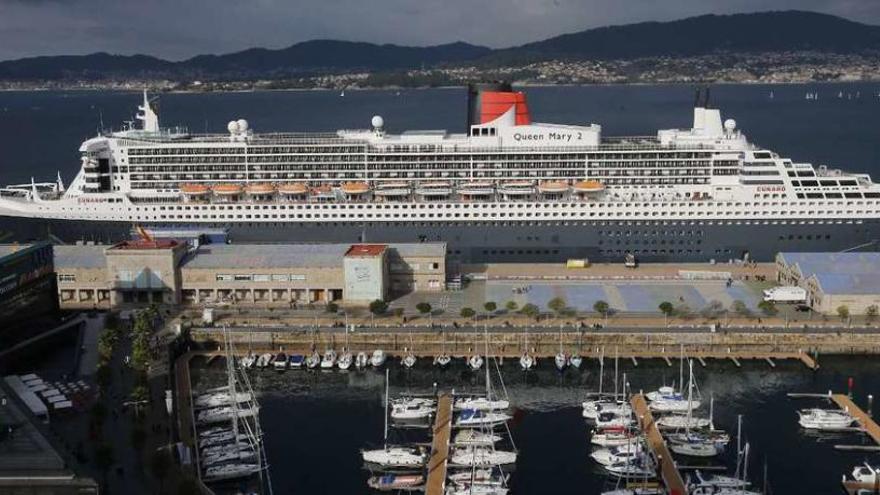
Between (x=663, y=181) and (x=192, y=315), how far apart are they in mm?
24262

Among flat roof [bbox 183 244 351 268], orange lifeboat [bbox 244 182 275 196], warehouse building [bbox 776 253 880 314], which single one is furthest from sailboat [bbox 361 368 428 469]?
orange lifeboat [bbox 244 182 275 196]

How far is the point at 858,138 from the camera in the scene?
331ft

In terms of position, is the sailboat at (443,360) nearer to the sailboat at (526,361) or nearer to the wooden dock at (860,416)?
the sailboat at (526,361)

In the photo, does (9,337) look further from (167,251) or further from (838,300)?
(838,300)

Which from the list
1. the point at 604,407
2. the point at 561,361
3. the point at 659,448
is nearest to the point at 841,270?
the point at 561,361

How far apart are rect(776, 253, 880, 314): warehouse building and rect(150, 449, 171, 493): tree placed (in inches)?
1063

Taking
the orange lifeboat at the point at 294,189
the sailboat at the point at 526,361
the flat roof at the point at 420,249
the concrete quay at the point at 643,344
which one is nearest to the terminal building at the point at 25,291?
the concrete quay at the point at 643,344

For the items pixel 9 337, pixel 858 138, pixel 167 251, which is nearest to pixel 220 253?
pixel 167 251

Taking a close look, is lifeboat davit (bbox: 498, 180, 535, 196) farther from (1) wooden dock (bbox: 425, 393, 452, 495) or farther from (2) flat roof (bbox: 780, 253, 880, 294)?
(1) wooden dock (bbox: 425, 393, 452, 495)

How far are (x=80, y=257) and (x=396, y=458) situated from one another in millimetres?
22273

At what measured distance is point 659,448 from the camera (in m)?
27.3

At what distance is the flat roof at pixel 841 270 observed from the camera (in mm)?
37688

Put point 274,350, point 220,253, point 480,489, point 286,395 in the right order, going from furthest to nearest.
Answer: point 220,253 < point 274,350 < point 286,395 < point 480,489

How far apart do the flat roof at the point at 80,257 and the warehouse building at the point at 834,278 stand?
102 ft
